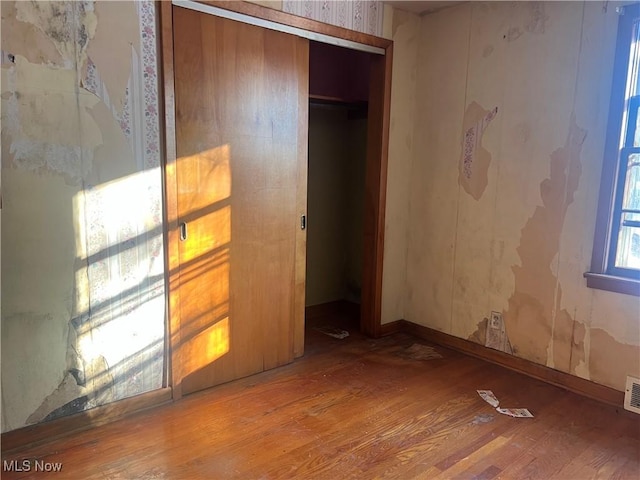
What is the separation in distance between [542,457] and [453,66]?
8.57ft

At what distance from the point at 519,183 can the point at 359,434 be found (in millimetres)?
1909

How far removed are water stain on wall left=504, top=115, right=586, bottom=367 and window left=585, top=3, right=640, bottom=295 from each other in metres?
0.19

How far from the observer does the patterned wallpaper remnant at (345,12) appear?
2936 millimetres

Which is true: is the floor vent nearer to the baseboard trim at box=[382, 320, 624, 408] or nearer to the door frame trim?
the baseboard trim at box=[382, 320, 624, 408]

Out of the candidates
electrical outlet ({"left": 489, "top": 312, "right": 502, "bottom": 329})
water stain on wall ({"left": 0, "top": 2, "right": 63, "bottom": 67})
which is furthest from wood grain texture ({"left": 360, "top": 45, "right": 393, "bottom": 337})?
water stain on wall ({"left": 0, "top": 2, "right": 63, "bottom": 67})

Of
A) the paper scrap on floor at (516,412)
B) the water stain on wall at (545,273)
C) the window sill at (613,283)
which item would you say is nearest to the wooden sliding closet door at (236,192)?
the paper scrap on floor at (516,412)

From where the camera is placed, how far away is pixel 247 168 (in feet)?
9.44

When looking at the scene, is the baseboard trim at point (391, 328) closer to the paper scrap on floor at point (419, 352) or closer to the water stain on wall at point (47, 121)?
the paper scrap on floor at point (419, 352)

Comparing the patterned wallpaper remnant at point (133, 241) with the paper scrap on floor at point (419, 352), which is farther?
the paper scrap on floor at point (419, 352)

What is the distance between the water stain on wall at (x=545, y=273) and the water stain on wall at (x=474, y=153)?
0.44m

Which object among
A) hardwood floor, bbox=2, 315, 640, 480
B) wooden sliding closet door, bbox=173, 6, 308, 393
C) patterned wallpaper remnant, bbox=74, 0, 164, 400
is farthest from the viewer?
wooden sliding closet door, bbox=173, 6, 308, 393

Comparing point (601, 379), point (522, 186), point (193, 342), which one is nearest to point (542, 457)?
point (601, 379)

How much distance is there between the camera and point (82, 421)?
242 cm

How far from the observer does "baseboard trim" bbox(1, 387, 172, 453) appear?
2234 mm
